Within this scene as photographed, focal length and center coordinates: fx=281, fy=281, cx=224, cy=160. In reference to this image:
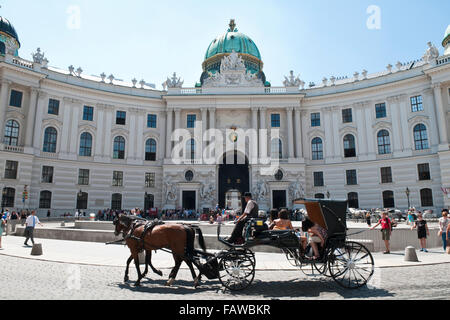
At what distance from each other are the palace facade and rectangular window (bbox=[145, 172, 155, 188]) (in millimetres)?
141

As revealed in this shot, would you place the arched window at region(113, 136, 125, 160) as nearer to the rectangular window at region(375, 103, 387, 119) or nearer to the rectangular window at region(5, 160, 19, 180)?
the rectangular window at region(5, 160, 19, 180)

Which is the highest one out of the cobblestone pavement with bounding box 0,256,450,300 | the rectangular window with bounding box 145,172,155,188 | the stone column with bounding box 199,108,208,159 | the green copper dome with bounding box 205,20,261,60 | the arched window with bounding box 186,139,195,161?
the green copper dome with bounding box 205,20,261,60

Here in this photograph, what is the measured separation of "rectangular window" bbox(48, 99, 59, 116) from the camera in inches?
1452

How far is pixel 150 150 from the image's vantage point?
42.1 m

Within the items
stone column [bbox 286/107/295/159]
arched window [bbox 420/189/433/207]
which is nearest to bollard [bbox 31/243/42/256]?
stone column [bbox 286/107/295/159]

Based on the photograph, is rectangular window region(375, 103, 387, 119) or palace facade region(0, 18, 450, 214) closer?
palace facade region(0, 18, 450, 214)

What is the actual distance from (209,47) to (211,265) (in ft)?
170

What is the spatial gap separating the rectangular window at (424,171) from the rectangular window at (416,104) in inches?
285

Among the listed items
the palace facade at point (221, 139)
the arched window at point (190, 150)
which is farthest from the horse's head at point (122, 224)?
the arched window at point (190, 150)

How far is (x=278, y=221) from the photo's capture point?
27.7ft

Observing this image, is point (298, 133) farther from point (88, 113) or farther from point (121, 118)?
point (88, 113)

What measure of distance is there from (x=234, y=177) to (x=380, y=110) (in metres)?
22.0
